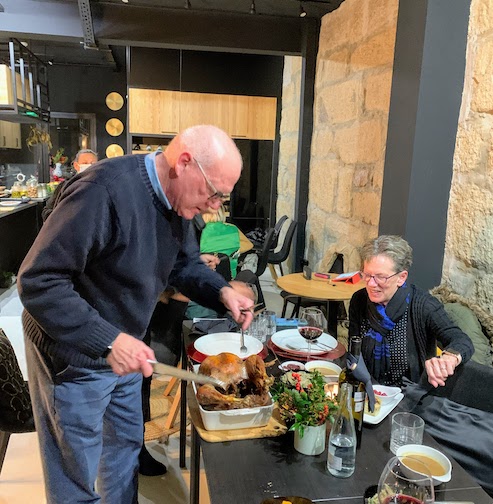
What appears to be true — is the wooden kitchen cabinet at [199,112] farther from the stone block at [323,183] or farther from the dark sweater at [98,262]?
the dark sweater at [98,262]

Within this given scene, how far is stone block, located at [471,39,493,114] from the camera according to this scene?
Answer: 7.95 feet

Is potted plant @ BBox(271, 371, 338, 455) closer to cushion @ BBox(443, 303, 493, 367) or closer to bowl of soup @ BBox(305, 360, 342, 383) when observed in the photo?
bowl of soup @ BBox(305, 360, 342, 383)

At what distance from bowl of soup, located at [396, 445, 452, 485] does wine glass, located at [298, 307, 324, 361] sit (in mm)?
579

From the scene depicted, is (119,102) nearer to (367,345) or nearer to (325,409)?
(367,345)

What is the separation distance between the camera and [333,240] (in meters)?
4.28

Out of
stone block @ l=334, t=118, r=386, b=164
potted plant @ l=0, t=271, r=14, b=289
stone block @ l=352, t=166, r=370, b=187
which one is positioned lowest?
potted plant @ l=0, t=271, r=14, b=289

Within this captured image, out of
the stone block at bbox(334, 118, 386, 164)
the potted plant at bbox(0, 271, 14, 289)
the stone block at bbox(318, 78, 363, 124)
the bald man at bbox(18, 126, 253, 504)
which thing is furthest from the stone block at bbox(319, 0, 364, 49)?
the potted plant at bbox(0, 271, 14, 289)

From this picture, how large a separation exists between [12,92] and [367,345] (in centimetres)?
487

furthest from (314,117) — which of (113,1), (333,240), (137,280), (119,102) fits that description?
(119,102)

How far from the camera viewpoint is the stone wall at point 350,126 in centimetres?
333

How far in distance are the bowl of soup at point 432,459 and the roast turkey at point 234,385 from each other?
1.24 feet

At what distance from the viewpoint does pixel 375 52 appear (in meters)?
3.41

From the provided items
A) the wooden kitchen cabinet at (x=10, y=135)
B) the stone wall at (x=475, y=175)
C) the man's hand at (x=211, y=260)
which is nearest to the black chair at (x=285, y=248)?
the man's hand at (x=211, y=260)

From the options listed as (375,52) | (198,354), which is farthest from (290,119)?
(198,354)
